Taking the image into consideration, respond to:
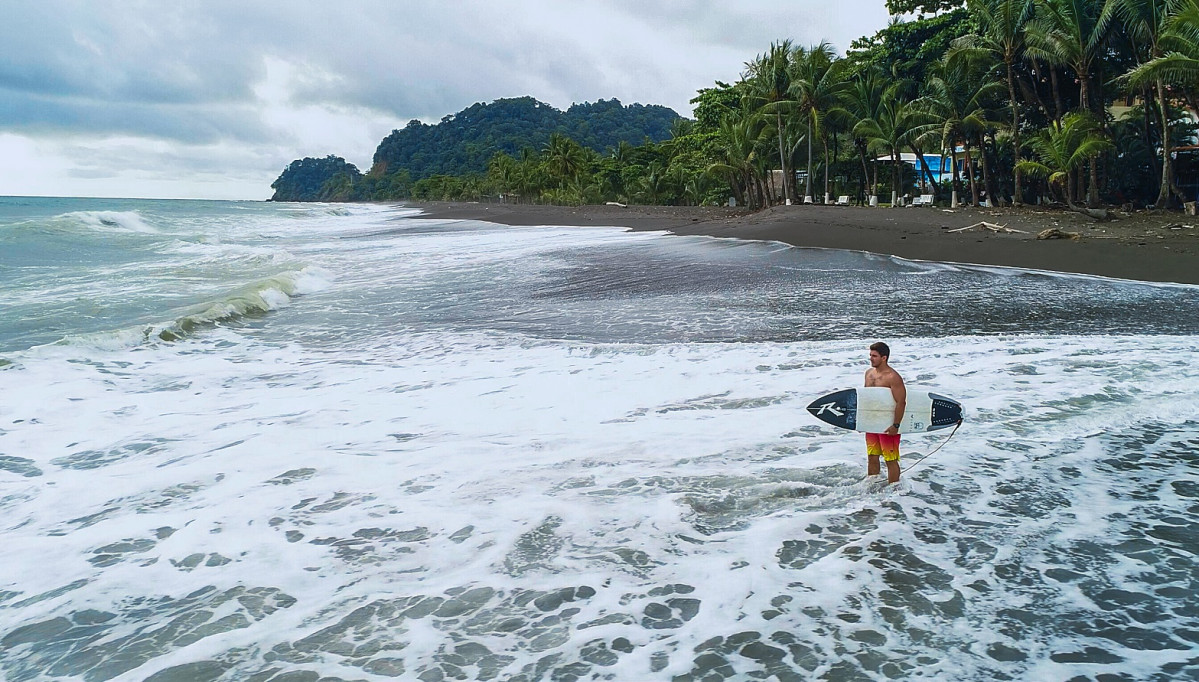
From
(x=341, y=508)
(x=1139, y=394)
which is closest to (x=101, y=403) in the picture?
(x=341, y=508)

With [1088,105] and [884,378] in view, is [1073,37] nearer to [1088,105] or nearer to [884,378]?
[1088,105]

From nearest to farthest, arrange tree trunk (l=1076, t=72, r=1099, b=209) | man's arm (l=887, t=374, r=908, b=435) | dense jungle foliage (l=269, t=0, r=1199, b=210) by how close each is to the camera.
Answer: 1. man's arm (l=887, t=374, r=908, b=435)
2. dense jungle foliage (l=269, t=0, r=1199, b=210)
3. tree trunk (l=1076, t=72, r=1099, b=209)

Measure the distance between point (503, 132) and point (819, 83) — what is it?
137206 mm

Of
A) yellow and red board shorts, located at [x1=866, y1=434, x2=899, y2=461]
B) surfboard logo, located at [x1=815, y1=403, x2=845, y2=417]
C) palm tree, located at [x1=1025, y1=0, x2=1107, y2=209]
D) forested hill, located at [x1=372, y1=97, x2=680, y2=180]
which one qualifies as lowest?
yellow and red board shorts, located at [x1=866, y1=434, x2=899, y2=461]

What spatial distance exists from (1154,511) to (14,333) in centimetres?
1245

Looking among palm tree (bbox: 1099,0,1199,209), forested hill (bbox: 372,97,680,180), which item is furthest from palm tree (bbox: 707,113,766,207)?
forested hill (bbox: 372,97,680,180)

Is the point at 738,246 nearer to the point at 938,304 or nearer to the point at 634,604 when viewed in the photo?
the point at 938,304

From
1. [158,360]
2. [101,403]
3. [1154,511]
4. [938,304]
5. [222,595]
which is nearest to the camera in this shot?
[222,595]

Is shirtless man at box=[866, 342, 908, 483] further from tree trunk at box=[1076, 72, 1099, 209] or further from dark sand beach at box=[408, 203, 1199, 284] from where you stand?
tree trunk at box=[1076, 72, 1099, 209]

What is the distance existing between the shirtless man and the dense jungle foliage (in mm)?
16929

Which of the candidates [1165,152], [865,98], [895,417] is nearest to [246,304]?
[895,417]

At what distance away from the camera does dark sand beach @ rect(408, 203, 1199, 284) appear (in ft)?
50.4

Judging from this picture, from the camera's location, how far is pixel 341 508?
16.2 feet

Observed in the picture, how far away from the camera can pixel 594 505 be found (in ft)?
15.9
